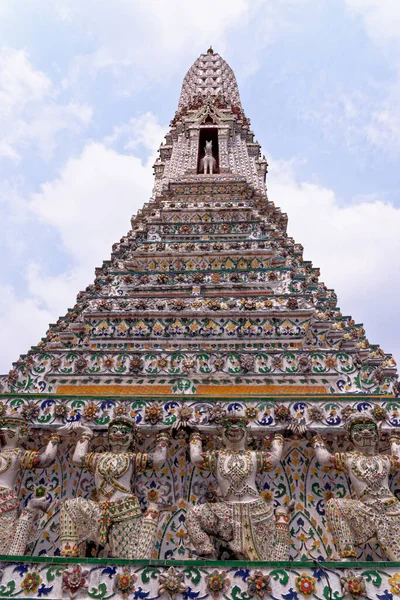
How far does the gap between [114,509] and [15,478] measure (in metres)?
1.43

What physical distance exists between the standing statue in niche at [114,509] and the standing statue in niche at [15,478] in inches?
17.8

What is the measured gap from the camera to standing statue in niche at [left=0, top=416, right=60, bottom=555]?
236 inches

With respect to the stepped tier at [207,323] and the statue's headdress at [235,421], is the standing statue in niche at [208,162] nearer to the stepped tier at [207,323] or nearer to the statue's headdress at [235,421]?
the stepped tier at [207,323]

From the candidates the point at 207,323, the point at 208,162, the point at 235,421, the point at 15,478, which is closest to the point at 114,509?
the point at 15,478

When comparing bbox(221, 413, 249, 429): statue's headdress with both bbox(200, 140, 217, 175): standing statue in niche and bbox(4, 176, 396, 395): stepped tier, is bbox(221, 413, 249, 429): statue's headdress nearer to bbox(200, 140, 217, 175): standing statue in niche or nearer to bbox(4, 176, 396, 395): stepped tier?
A: bbox(4, 176, 396, 395): stepped tier

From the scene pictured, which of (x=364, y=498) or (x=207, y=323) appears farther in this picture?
(x=207, y=323)

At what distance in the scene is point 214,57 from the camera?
30047 millimetres

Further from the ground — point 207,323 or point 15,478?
point 207,323

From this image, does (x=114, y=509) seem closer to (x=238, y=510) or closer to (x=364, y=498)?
(x=238, y=510)

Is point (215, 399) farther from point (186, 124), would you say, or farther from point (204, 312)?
point (186, 124)

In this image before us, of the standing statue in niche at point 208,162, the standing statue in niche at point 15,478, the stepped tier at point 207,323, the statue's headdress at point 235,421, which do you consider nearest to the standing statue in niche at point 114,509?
the standing statue in niche at point 15,478

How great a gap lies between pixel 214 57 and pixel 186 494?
93.4ft

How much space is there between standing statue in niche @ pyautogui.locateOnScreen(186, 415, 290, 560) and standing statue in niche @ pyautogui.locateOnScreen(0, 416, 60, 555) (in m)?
1.87

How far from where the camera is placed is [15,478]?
21.5 feet
